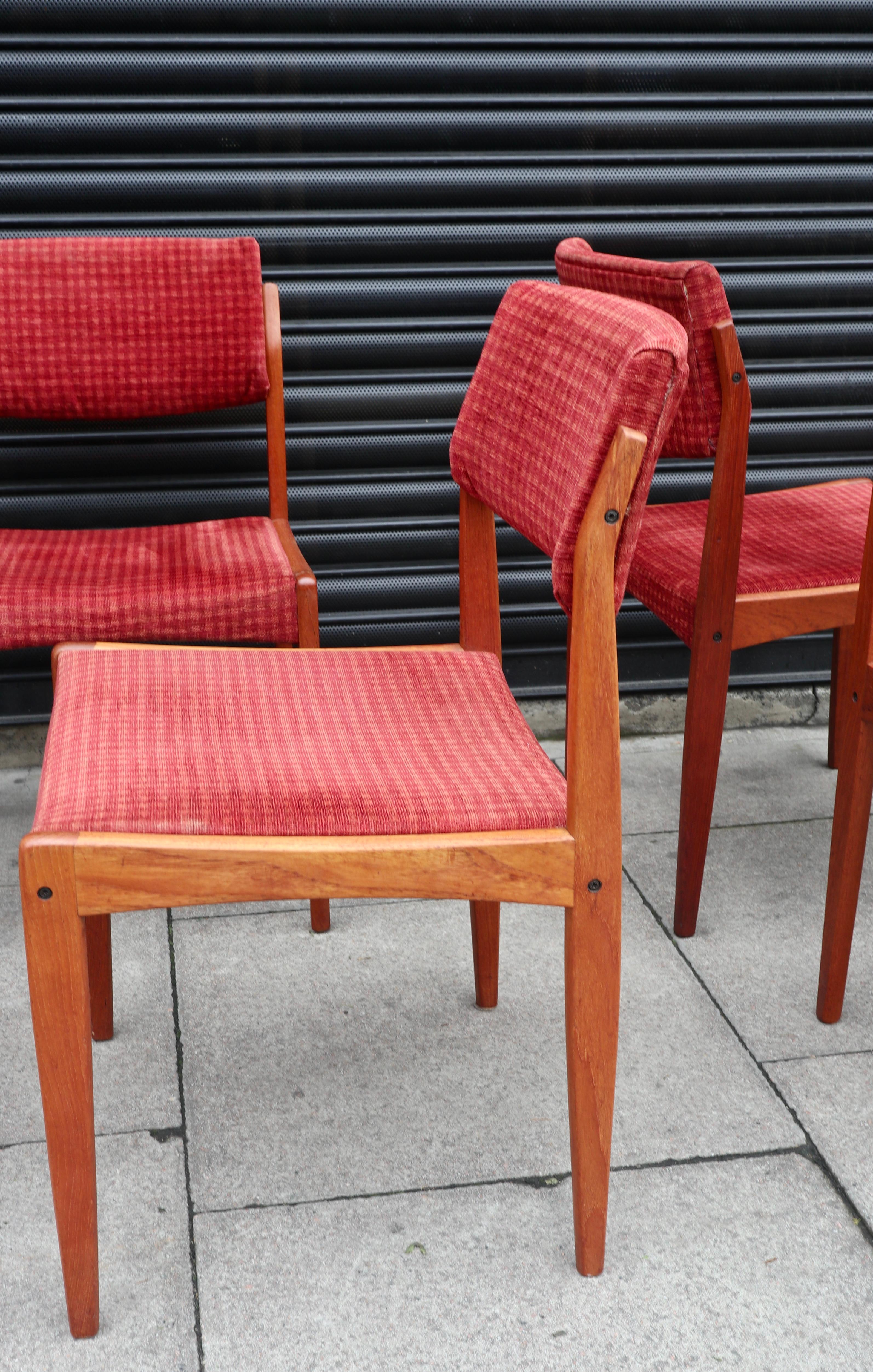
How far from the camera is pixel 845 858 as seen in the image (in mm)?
1991

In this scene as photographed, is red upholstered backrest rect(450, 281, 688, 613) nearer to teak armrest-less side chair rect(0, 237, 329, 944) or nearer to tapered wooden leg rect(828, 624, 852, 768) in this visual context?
teak armrest-less side chair rect(0, 237, 329, 944)

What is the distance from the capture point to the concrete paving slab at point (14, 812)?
257 centimetres

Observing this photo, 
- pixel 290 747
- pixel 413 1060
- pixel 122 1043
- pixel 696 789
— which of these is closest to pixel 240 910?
pixel 122 1043

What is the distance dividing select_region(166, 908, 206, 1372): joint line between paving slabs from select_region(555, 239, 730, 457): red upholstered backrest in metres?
1.17

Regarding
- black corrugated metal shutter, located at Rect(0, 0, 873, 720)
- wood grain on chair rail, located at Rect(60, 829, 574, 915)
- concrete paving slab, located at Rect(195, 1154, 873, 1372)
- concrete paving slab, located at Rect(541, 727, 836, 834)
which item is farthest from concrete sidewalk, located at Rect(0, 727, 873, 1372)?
black corrugated metal shutter, located at Rect(0, 0, 873, 720)

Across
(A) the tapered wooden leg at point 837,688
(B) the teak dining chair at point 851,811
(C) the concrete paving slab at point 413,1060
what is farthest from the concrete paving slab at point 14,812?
(A) the tapered wooden leg at point 837,688

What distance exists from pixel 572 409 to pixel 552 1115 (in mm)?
985

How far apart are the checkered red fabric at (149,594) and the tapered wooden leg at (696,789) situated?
71cm

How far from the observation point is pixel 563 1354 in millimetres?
1461

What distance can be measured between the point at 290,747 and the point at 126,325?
130 centimetres

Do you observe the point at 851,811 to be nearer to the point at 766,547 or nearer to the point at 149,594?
the point at 766,547

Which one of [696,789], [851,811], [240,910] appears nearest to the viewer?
[851,811]

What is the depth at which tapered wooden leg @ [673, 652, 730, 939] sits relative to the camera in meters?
2.25

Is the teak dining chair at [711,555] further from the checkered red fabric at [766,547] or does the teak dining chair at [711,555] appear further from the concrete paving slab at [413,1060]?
the concrete paving slab at [413,1060]
